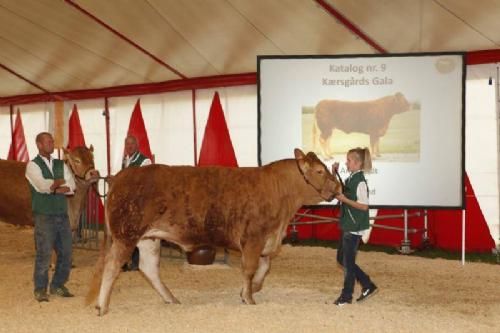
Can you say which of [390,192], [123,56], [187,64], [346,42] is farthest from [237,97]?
[390,192]

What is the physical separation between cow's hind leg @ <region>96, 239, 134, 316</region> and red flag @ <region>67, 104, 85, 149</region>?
825 centimetres

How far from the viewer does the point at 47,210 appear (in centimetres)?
628

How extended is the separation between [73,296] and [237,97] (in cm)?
528

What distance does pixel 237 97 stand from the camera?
11164 millimetres

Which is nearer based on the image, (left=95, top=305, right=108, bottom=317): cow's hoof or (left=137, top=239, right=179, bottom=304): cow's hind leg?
(left=95, top=305, right=108, bottom=317): cow's hoof

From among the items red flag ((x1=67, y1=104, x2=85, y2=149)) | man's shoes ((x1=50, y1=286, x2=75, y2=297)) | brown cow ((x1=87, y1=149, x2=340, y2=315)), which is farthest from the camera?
red flag ((x1=67, y1=104, x2=85, y2=149))

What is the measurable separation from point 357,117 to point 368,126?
6.6 inches

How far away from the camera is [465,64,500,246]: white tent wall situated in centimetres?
912

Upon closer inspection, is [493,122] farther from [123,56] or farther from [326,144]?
[123,56]

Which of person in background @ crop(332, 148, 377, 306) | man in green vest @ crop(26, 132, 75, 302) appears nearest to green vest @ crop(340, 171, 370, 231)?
person in background @ crop(332, 148, 377, 306)

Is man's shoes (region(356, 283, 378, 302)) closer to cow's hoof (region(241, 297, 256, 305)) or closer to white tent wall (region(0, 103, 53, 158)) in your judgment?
cow's hoof (region(241, 297, 256, 305))

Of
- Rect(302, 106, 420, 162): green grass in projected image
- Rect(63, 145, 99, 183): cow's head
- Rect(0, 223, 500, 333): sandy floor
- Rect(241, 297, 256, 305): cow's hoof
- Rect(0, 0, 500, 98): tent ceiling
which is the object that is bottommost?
Rect(0, 223, 500, 333): sandy floor

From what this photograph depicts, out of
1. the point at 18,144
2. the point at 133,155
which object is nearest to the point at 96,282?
the point at 133,155

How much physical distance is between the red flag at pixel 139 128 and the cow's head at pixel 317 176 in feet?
21.7
